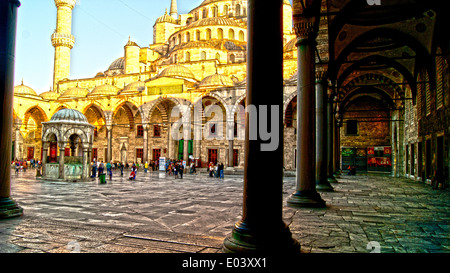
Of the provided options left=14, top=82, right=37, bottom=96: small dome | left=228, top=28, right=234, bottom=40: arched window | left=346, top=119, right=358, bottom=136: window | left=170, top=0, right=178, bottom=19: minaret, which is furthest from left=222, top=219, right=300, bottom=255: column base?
left=170, top=0, right=178, bottom=19: minaret

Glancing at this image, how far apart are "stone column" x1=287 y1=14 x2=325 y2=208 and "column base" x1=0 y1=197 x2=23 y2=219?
4.39 meters

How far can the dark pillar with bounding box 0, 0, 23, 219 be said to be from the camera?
4.47 meters

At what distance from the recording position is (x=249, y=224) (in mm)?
2635

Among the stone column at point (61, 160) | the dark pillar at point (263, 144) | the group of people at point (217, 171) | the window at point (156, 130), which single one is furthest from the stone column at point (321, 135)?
the window at point (156, 130)

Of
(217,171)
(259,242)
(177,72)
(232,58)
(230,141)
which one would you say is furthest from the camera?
(232,58)

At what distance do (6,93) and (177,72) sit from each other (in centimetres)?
2119

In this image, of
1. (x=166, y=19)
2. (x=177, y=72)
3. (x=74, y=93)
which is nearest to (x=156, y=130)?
(x=177, y=72)

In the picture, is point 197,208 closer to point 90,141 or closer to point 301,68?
point 301,68

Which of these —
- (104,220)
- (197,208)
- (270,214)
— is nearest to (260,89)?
(270,214)

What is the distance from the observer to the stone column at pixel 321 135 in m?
7.61

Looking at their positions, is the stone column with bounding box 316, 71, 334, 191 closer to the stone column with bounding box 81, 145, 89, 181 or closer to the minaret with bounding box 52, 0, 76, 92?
the stone column with bounding box 81, 145, 89, 181

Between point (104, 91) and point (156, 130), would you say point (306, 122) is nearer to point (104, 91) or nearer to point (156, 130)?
point (156, 130)

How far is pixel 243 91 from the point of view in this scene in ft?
69.1
